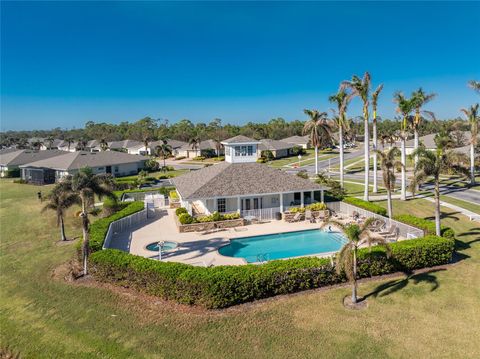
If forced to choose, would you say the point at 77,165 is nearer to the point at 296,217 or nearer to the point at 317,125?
the point at 317,125

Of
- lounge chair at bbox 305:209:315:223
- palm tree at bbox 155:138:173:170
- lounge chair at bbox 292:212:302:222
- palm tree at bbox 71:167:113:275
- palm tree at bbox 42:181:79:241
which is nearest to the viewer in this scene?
palm tree at bbox 71:167:113:275

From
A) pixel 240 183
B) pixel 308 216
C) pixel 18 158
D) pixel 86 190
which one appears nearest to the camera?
pixel 86 190

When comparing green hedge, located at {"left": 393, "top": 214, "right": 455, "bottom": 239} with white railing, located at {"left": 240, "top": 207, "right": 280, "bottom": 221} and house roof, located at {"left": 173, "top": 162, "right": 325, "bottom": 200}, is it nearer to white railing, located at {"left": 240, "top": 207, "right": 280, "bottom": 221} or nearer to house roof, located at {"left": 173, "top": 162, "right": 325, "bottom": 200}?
house roof, located at {"left": 173, "top": 162, "right": 325, "bottom": 200}

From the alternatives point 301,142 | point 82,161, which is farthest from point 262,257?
point 301,142

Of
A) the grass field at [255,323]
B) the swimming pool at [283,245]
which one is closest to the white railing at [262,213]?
the swimming pool at [283,245]

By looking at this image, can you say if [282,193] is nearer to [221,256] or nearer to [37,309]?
[221,256]

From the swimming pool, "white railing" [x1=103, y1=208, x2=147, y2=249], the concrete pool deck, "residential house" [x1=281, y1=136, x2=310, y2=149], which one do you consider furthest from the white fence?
"residential house" [x1=281, y1=136, x2=310, y2=149]
